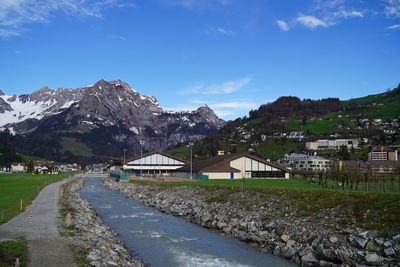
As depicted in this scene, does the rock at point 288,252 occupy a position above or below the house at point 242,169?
below

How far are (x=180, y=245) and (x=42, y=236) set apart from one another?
9.70 m

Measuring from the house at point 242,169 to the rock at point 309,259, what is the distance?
6412 centimetres

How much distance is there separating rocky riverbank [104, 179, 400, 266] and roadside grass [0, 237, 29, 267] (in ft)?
50.6

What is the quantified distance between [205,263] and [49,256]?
29.9ft

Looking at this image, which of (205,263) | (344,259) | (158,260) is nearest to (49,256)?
(158,260)

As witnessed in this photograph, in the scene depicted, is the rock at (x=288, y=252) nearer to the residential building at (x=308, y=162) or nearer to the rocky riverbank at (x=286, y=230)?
the rocky riverbank at (x=286, y=230)

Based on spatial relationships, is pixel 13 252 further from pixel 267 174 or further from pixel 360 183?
pixel 267 174

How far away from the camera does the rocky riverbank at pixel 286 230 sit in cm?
2152

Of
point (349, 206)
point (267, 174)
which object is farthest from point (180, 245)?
point (267, 174)

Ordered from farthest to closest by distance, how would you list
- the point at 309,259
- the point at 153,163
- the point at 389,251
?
the point at 153,163 → the point at 309,259 → the point at 389,251

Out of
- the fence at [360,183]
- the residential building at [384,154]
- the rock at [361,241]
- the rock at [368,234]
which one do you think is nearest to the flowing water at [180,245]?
the rock at [361,241]

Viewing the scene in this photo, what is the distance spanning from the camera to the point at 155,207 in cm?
5191

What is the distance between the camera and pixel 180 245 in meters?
27.5

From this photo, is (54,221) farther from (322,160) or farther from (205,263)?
(322,160)
